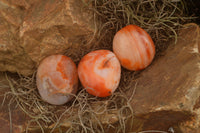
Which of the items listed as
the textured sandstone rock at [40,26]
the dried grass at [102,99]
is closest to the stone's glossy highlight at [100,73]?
the dried grass at [102,99]

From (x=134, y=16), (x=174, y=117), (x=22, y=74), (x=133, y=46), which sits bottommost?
(x=174, y=117)

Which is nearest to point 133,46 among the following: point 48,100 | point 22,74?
point 48,100

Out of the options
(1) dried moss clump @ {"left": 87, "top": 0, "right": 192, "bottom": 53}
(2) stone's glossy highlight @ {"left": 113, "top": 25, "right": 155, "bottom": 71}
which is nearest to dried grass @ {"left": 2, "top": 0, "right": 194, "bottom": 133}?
(1) dried moss clump @ {"left": 87, "top": 0, "right": 192, "bottom": 53}

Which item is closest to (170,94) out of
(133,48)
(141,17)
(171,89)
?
(171,89)

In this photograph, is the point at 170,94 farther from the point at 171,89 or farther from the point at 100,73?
the point at 100,73

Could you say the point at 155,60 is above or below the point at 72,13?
below

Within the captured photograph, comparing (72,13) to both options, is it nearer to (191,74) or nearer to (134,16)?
(134,16)

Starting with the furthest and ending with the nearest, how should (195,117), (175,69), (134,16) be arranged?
(134,16)
(175,69)
(195,117)
